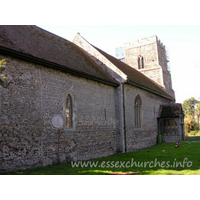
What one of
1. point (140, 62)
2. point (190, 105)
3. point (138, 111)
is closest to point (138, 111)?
point (138, 111)

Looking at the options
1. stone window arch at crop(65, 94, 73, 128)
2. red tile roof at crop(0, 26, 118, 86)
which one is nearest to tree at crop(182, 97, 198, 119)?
red tile roof at crop(0, 26, 118, 86)

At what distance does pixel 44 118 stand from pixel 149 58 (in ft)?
79.2

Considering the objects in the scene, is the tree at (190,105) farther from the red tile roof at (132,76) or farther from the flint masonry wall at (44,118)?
the flint masonry wall at (44,118)

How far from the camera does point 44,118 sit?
376 inches

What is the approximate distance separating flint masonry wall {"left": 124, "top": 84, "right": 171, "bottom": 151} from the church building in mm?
76

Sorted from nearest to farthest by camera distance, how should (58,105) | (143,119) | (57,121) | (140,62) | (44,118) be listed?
(44,118) → (57,121) → (58,105) → (143,119) → (140,62)

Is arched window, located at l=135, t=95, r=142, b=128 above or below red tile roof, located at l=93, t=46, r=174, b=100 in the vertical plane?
below

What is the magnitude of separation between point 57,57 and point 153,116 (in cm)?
1303

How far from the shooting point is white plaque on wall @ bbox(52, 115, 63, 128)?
10016mm

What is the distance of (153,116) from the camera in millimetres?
21297

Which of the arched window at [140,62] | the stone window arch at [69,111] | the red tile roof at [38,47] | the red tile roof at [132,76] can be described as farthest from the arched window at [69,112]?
the arched window at [140,62]

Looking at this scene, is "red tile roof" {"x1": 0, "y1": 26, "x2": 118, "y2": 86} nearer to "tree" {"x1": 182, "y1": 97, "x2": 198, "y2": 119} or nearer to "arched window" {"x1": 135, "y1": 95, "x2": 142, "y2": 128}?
"arched window" {"x1": 135, "y1": 95, "x2": 142, "y2": 128}

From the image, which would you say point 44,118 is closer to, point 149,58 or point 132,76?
point 132,76

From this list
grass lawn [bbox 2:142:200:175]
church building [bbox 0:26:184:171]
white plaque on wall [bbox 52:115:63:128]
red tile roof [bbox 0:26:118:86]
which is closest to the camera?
A: grass lawn [bbox 2:142:200:175]
